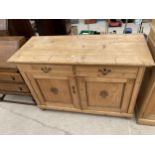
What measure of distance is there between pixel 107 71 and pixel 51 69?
0.47 m

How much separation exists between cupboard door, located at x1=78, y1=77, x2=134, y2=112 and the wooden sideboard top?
19 centimetres

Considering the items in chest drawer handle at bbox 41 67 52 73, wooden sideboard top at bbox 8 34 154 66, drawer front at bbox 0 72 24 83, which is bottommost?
drawer front at bbox 0 72 24 83

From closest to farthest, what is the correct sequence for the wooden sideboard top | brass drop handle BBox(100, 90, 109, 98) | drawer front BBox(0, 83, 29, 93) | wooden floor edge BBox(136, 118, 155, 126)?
the wooden sideboard top
brass drop handle BBox(100, 90, 109, 98)
wooden floor edge BBox(136, 118, 155, 126)
drawer front BBox(0, 83, 29, 93)

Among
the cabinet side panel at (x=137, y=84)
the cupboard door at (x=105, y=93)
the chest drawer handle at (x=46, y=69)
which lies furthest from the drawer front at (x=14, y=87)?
the cabinet side panel at (x=137, y=84)

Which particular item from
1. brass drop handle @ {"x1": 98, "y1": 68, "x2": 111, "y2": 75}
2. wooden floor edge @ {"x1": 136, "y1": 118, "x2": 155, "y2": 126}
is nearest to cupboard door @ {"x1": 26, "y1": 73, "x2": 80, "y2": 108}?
brass drop handle @ {"x1": 98, "y1": 68, "x2": 111, "y2": 75}

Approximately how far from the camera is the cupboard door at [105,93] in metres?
1.15

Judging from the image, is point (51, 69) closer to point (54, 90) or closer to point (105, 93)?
point (54, 90)

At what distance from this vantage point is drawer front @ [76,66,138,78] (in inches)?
40.3

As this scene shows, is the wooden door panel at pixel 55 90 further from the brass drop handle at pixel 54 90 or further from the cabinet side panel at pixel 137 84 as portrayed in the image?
the cabinet side panel at pixel 137 84

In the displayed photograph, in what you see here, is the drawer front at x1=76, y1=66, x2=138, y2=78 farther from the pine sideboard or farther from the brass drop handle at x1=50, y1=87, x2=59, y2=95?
the brass drop handle at x1=50, y1=87, x2=59, y2=95

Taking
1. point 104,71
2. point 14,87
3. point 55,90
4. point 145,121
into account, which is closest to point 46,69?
point 55,90

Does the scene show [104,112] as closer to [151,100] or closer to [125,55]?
[151,100]

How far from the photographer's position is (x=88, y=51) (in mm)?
1138
